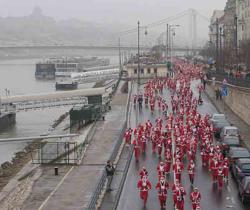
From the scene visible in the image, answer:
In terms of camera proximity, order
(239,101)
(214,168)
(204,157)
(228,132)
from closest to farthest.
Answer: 1. (214,168)
2. (204,157)
3. (228,132)
4. (239,101)

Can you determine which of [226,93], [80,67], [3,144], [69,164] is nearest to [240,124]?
[226,93]

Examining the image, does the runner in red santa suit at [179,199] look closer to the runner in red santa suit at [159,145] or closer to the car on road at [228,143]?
the car on road at [228,143]

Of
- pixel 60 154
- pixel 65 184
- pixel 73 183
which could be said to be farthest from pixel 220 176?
pixel 60 154

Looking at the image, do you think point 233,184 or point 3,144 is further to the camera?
point 3,144

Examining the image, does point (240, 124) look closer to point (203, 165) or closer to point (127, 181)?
point (203, 165)

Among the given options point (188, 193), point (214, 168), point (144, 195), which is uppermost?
point (214, 168)

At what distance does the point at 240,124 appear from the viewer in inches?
1545

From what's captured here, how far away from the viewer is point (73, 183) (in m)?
23.8

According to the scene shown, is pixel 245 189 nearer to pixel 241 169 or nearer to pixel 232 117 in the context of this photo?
pixel 241 169

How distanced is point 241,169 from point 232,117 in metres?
20.9

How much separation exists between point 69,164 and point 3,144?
2128 cm

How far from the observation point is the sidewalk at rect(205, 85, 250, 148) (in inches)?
1347

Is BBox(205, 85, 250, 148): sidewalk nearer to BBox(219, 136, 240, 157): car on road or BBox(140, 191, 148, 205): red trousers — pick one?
BBox(219, 136, 240, 157): car on road

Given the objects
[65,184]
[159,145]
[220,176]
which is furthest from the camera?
[159,145]
